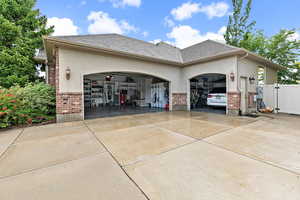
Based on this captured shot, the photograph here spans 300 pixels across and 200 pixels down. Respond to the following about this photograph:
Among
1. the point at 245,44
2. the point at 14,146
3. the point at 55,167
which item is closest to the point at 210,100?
the point at 245,44

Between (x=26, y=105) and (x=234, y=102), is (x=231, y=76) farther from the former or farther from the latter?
(x=26, y=105)

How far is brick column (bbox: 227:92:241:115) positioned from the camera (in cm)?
716

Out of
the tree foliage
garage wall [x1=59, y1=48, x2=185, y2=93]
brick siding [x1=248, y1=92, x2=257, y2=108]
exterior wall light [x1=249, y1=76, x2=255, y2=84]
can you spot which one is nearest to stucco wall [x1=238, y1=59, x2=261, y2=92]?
exterior wall light [x1=249, y1=76, x2=255, y2=84]

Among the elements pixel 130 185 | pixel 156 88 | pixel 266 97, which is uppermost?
pixel 156 88

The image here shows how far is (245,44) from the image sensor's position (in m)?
13.6

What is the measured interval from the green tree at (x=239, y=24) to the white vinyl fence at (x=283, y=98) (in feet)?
26.6

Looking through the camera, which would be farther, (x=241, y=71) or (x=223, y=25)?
(x=223, y=25)

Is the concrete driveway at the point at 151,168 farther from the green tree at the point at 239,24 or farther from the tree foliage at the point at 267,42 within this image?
the green tree at the point at 239,24

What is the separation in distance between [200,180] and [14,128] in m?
6.82

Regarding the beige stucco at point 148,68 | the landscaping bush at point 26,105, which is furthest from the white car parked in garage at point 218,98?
the landscaping bush at point 26,105

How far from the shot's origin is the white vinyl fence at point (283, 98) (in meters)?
7.61

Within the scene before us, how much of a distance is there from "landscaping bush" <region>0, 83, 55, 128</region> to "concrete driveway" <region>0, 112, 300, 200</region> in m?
1.59

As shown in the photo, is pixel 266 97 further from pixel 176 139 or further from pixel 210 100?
pixel 176 139

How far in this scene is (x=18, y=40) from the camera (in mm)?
8820
